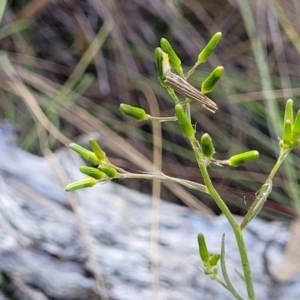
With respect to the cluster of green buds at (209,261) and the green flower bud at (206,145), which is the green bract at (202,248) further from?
the green flower bud at (206,145)

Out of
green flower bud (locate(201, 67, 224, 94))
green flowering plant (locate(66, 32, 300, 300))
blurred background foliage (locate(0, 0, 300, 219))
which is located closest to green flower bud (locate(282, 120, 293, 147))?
green flowering plant (locate(66, 32, 300, 300))

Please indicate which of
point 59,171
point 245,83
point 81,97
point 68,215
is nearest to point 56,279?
point 68,215

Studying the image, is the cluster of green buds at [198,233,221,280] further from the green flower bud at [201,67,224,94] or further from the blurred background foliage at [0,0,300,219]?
the blurred background foliage at [0,0,300,219]

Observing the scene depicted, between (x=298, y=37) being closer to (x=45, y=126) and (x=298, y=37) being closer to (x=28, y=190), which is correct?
(x=45, y=126)

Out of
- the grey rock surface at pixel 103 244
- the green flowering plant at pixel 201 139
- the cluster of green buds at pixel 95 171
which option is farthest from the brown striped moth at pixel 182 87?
the grey rock surface at pixel 103 244

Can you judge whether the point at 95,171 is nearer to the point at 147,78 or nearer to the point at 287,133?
the point at 287,133

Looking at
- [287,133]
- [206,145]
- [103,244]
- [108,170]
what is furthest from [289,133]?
[103,244]
